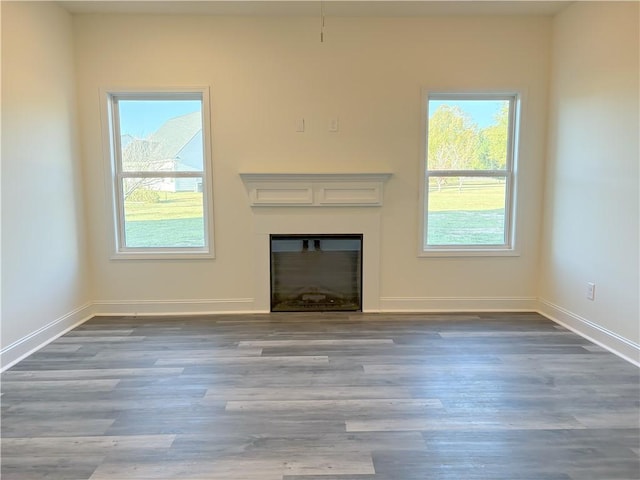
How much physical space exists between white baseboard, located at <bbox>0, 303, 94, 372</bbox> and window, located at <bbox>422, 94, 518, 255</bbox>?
3.17 m

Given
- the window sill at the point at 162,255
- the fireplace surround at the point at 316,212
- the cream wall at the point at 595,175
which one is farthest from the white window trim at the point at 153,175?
the cream wall at the point at 595,175

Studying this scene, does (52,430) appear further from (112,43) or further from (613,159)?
(613,159)

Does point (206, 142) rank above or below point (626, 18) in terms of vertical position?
below

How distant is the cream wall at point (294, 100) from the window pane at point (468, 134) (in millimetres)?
163

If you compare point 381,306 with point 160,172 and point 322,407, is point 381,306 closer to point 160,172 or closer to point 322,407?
point 322,407

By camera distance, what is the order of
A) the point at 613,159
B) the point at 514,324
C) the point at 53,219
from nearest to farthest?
the point at 613,159 < the point at 53,219 < the point at 514,324

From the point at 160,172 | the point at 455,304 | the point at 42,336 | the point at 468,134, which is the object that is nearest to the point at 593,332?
the point at 455,304

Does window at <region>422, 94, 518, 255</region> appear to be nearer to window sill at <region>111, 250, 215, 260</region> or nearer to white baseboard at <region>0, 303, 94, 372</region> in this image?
window sill at <region>111, 250, 215, 260</region>

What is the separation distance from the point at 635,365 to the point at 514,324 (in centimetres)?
89

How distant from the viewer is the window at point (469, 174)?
3.59 metres

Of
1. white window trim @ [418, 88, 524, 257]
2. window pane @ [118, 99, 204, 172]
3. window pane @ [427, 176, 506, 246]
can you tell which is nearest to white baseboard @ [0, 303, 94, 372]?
window pane @ [118, 99, 204, 172]

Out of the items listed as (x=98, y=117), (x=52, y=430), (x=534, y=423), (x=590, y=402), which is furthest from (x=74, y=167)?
(x=590, y=402)

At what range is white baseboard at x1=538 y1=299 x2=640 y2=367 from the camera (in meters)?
2.62

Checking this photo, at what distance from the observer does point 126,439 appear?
1786mm
